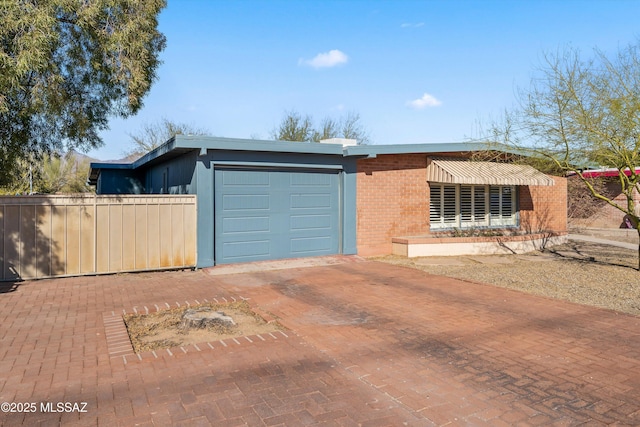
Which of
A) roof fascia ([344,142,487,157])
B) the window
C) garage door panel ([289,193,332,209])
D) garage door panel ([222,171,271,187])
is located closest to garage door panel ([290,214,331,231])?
garage door panel ([289,193,332,209])

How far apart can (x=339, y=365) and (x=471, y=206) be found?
1208 centimetres

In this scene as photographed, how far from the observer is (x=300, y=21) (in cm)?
1703

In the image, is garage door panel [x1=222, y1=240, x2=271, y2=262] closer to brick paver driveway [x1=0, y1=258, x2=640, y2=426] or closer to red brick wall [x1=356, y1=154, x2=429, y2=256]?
red brick wall [x1=356, y1=154, x2=429, y2=256]

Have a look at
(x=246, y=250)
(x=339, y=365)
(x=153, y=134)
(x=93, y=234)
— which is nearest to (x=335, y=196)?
(x=246, y=250)

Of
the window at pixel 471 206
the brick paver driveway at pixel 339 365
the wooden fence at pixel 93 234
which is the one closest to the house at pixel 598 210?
the window at pixel 471 206

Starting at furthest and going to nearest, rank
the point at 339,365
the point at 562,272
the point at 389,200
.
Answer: the point at 389,200 < the point at 562,272 < the point at 339,365

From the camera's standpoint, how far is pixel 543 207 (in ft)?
57.4

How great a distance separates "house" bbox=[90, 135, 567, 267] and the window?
4 centimetres

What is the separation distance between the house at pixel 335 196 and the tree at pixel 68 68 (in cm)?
185

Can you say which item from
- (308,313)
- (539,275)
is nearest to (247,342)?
(308,313)

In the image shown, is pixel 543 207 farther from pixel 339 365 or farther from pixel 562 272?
pixel 339 365

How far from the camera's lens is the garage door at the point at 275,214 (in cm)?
1098

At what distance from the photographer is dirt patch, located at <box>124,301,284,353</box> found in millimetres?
5562

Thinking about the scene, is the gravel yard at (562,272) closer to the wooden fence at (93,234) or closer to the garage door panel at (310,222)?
the garage door panel at (310,222)
